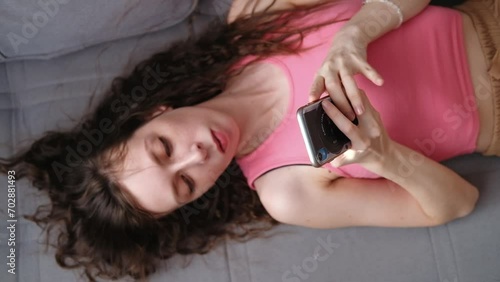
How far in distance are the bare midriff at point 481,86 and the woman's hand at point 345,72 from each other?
11.0 inches

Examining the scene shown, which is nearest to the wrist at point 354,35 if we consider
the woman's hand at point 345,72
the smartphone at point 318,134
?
the woman's hand at point 345,72

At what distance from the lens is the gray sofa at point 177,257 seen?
1180 mm

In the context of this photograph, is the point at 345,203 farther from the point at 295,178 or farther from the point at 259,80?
the point at 259,80

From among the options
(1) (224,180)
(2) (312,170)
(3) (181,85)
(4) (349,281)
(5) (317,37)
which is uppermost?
(5) (317,37)

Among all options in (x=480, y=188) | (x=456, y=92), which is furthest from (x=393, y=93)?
(x=480, y=188)

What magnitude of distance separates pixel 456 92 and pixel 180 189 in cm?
64

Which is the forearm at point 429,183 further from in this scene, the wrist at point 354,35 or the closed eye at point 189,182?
the closed eye at point 189,182

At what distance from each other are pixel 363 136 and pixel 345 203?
9.1 inches

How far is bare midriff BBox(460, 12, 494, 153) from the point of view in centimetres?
112

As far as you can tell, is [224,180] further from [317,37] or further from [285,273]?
[317,37]

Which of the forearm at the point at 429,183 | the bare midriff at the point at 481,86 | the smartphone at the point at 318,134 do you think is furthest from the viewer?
the bare midriff at the point at 481,86

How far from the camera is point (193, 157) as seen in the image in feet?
3.42

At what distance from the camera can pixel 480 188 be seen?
1.18 meters

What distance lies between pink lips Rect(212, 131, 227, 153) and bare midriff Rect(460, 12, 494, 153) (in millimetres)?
566
